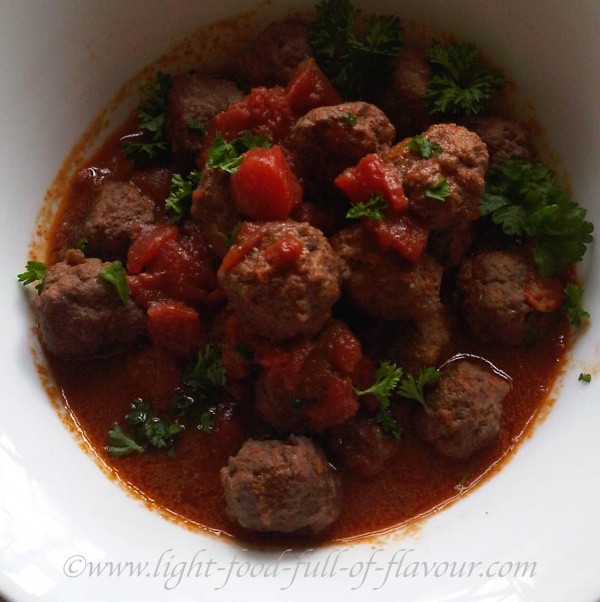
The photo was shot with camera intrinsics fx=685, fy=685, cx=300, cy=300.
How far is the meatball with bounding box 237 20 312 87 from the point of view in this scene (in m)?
5.34

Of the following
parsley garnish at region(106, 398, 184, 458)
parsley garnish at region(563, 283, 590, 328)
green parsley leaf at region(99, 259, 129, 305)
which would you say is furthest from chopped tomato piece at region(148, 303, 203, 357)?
parsley garnish at region(563, 283, 590, 328)

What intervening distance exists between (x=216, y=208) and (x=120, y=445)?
1.86 meters

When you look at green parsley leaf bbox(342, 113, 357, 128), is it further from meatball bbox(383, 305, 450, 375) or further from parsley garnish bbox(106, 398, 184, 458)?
parsley garnish bbox(106, 398, 184, 458)

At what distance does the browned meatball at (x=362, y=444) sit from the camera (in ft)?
15.4

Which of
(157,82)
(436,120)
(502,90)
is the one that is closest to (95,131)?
(157,82)

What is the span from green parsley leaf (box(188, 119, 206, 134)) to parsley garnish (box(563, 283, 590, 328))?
2.97m

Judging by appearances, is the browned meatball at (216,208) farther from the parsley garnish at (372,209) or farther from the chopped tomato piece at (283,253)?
the parsley garnish at (372,209)

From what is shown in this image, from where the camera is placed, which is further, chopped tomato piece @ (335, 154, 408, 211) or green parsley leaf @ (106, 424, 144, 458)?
green parsley leaf @ (106, 424, 144, 458)

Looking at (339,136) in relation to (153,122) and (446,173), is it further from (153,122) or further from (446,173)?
(153,122)

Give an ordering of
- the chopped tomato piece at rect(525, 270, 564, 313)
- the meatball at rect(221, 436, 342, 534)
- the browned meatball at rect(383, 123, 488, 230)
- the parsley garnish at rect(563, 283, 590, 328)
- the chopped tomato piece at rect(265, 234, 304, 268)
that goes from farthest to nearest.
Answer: the parsley garnish at rect(563, 283, 590, 328), the chopped tomato piece at rect(525, 270, 564, 313), the browned meatball at rect(383, 123, 488, 230), the meatball at rect(221, 436, 342, 534), the chopped tomato piece at rect(265, 234, 304, 268)

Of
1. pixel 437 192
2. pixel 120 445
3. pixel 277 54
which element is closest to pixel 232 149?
pixel 277 54

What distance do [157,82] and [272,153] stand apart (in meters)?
1.76

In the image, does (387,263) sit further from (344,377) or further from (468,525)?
(468,525)

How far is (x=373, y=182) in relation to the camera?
14.2 feet
